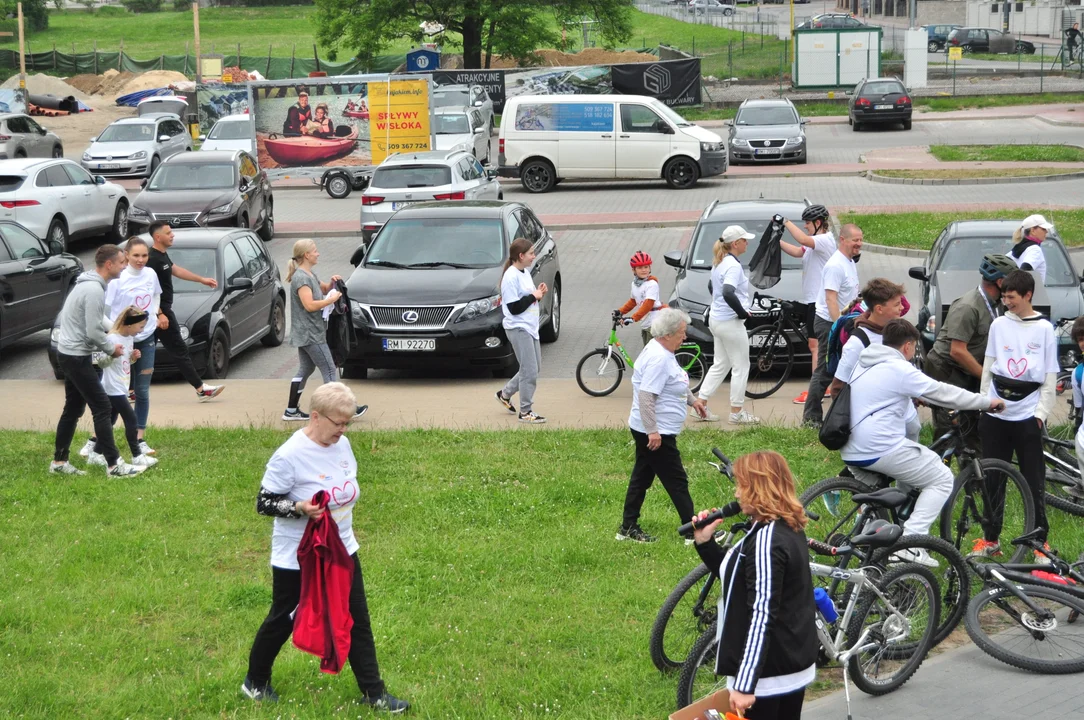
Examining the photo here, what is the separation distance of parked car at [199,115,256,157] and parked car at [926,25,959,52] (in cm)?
4385

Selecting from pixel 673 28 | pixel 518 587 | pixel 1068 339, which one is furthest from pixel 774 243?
pixel 673 28

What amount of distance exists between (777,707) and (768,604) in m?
0.46

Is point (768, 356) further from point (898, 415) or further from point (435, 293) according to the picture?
point (898, 415)

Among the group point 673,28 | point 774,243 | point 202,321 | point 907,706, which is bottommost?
point 907,706

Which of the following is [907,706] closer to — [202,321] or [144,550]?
[144,550]

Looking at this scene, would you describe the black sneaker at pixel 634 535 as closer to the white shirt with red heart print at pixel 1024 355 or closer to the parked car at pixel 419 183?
the white shirt with red heart print at pixel 1024 355

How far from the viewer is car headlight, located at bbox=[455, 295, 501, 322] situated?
1350cm

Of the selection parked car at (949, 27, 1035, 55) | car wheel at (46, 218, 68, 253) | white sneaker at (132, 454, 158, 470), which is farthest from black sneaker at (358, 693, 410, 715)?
parked car at (949, 27, 1035, 55)

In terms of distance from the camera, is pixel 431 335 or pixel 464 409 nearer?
pixel 464 409

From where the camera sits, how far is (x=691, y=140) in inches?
1162

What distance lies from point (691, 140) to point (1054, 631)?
78.7 feet

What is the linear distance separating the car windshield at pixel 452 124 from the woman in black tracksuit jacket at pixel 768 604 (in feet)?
96.2

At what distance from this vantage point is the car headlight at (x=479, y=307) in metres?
13.5

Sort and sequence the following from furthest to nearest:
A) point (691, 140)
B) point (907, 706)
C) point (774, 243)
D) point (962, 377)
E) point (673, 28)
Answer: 1. point (673, 28)
2. point (691, 140)
3. point (774, 243)
4. point (962, 377)
5. point (907, 706)
